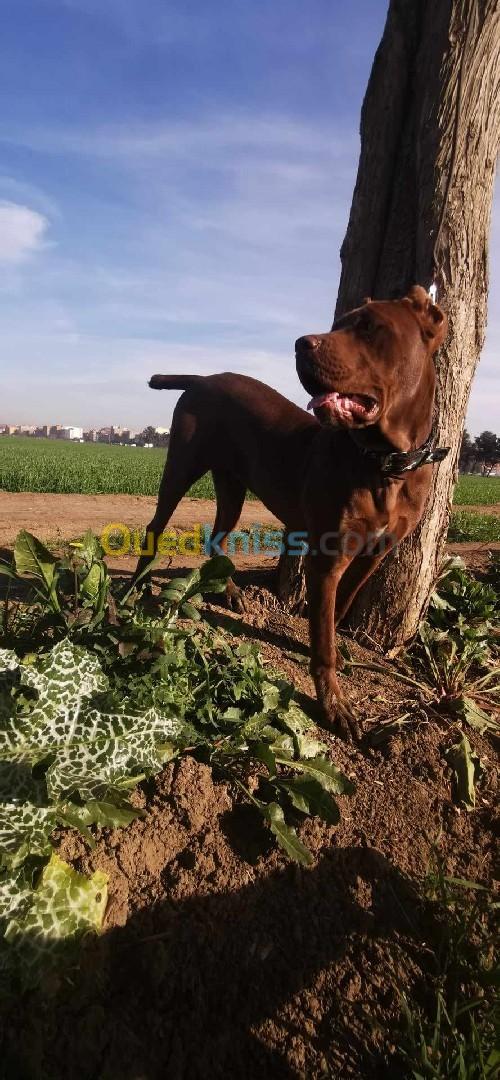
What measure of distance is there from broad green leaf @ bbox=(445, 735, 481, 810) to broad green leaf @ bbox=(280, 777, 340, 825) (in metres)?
0.72

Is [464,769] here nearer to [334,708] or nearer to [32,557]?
[334,708]

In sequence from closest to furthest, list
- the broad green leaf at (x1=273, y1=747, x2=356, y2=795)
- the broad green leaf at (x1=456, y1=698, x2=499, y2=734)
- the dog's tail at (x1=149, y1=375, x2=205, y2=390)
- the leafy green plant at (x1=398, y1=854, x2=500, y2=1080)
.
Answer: the leafy green plant at (x1=398, y1=854, x2=500, y2=1080), the broad green leaf at (x1=273, y1=747, x2=356, y2=795), the broad green leaf at (x1=456, y1=698, x2=499, y2=734), the dog's tail at (x1=149, y1=375, x2=205, y2=390)

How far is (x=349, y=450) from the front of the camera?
2969 millimetres

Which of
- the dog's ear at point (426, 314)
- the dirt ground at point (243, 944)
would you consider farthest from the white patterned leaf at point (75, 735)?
the dog's ear at point (426, 314)

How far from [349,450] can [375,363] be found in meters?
0.49

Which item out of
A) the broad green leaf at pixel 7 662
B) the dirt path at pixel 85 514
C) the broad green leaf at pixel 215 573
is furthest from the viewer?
the dirt path at pixel 85 514

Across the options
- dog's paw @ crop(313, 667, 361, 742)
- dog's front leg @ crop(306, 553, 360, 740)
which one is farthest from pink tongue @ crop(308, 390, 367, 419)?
dog's paw @ crop(313, 667, 361, 742)

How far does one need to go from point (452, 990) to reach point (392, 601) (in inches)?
86.3

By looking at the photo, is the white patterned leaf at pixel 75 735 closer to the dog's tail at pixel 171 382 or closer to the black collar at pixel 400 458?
the black collar at pixel 400 458

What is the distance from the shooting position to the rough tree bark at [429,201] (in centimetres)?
A: 326

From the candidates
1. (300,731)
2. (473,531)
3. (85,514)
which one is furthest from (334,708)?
(473,531)

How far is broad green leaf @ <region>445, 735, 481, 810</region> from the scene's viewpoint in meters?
2.51

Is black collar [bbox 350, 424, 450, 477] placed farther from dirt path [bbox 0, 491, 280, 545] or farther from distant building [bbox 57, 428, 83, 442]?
distant building [bbox 57, 428, 83, 442]

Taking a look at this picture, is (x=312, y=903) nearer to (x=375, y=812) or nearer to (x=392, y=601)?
(x=375, y=812)
